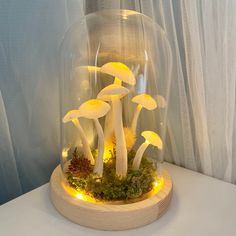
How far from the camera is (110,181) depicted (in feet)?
1.98

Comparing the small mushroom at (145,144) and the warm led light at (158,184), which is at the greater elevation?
the small mushroom at (145,144)

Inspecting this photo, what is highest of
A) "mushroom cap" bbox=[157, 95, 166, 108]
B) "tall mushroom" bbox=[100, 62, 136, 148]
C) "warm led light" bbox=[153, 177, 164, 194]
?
"tall mushroom" bbox=[100, 62, 136, 148]

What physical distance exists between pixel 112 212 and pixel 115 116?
183 mm

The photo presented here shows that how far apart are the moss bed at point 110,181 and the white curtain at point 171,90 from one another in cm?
14

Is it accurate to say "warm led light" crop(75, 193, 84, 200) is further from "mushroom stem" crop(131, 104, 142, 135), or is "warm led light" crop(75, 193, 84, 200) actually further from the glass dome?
"mushroom stem" crop(131, 104, 142, 135)

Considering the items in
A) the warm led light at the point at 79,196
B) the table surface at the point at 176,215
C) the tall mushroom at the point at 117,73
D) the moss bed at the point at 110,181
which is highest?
the tall mushroom at the point at 117,73

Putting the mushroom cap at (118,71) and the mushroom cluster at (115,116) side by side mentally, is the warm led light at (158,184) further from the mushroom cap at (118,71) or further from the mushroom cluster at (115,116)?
the mushroom cap at (118,71)

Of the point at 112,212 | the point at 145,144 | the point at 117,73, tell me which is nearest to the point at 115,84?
the point at 117,73

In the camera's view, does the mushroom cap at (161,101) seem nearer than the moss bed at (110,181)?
No

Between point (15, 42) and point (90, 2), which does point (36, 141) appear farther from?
point (90, 2)

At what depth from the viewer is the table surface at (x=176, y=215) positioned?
0.55 meters

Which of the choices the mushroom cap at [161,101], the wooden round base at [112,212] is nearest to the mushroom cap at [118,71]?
the mushroom cap at [161,101]

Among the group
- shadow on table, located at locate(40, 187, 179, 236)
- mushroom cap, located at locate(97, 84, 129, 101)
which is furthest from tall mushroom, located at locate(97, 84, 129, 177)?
shadow on table, located at locate(40, 187, 179, 236)

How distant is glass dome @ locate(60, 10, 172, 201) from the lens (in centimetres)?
63
